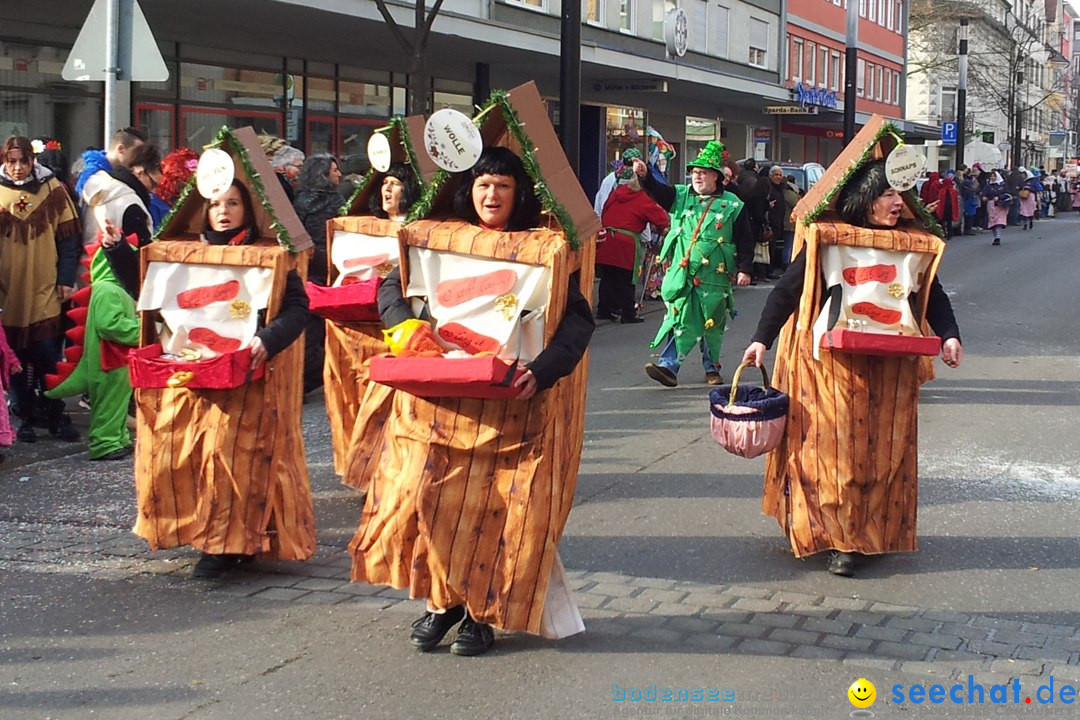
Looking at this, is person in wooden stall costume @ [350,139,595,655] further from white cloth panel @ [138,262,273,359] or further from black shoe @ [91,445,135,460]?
black shoe @ [91,445,135,460]

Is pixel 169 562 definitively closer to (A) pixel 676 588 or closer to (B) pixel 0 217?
(A) pixel 676 588

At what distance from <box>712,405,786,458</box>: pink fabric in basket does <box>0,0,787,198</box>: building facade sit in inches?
183

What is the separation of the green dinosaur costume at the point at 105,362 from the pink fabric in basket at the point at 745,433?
392cm

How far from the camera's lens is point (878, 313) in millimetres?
5910

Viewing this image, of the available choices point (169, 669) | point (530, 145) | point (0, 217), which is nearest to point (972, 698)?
point (530, 145)

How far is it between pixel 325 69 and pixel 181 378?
53.6ft

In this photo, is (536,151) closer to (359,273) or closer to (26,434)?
(359,273)

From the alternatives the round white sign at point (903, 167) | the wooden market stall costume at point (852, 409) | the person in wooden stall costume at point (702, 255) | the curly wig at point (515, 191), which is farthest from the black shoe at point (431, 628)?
the person in wooden stall costume at point (702, 255)

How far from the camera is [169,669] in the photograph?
4.77 metres

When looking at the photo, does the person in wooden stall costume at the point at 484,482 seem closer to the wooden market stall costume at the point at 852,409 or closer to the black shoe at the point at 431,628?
the black shoe at the point at 431,628

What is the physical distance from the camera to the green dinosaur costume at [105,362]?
8250 mm

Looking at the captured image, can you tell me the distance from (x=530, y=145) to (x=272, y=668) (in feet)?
6.39

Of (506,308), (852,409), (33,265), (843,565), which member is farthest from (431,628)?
(33,265)

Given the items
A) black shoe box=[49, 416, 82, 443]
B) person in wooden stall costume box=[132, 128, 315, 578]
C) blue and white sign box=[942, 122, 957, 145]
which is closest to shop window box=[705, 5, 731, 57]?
blue and white sign box=[942, 122, 957, 145]
